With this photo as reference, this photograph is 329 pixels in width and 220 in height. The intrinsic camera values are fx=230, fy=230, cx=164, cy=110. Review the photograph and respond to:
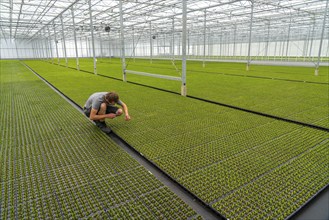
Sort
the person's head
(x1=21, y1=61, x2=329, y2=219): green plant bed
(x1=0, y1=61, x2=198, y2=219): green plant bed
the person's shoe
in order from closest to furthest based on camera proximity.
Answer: (x1=0, y1=61, x2=198, y2=219): green plant bed < (x1=21, y1=61, x2=329, y2=219): green plant bed < the person's head < the person's shoe

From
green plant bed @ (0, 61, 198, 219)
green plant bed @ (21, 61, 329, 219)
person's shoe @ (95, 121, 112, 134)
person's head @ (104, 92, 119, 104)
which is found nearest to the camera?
green plant bed @ (0, 61, 198, 219)

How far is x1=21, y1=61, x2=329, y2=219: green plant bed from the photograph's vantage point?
2.40 m

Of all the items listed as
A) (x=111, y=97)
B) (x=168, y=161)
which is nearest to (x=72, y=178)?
(x=168, y=161)

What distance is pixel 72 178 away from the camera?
279cm

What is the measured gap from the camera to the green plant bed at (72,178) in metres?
2.25

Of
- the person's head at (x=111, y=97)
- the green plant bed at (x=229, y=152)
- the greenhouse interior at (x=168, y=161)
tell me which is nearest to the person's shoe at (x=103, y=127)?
the greenhouse interior at (x=168, y=161)

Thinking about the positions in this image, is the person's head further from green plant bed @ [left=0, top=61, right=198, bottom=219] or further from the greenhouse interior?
green plant bed @ [left=0, top=61, right=198, bottom=219]

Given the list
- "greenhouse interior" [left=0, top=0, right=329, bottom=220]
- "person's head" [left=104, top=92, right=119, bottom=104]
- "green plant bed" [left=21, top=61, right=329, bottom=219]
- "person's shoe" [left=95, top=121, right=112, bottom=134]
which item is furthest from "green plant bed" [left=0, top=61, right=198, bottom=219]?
"person's head" [left=104, top=92, right=119, bottom=104]

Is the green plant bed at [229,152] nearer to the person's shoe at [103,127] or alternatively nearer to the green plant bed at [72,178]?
the person's shoe at [103,127]

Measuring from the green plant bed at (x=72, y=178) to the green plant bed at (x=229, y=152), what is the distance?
38 centimetres

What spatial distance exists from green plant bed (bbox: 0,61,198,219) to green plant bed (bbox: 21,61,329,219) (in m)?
0.38

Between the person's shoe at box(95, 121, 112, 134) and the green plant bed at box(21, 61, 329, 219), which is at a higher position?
the person's shoe at box(95, 121, 112, 134)

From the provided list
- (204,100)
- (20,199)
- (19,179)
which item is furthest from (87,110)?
(204,100)

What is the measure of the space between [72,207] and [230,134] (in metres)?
2.82
